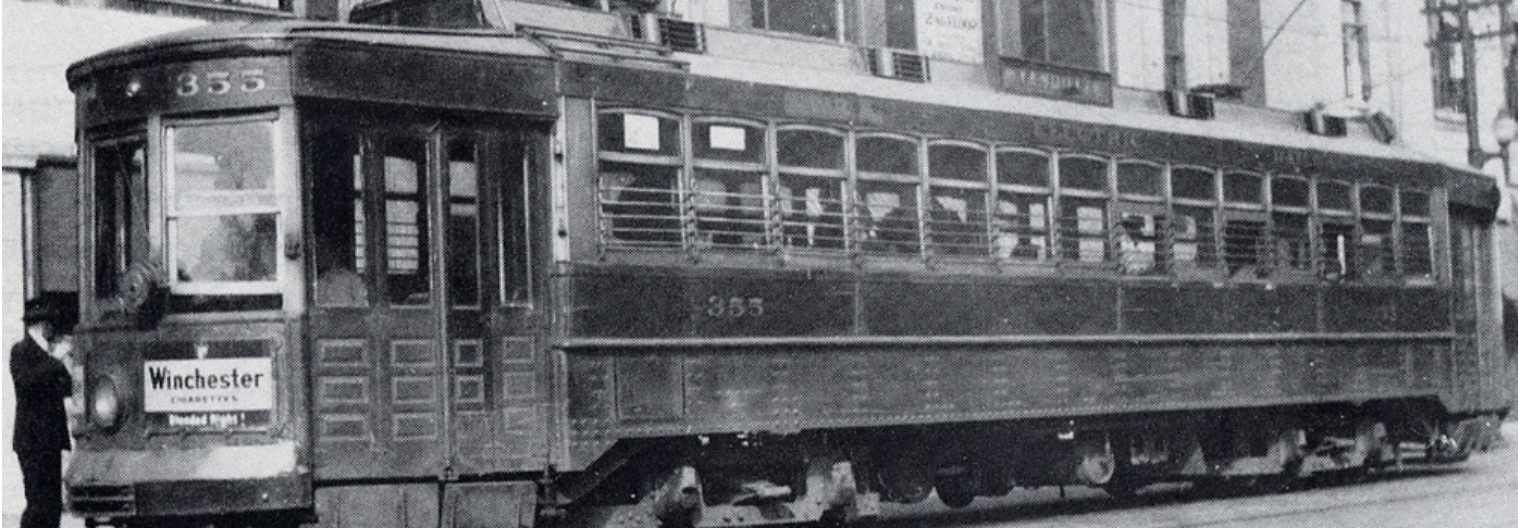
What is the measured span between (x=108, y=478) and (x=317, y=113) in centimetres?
203

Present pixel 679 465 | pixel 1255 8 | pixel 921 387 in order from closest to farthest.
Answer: pixel 679 465
pixel 921 387
pixel 1255 8

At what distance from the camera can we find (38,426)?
11.5 metres

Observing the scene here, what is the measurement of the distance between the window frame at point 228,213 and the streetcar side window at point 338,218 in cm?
16

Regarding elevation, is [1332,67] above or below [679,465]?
above

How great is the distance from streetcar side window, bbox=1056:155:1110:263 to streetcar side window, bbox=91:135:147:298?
609 cm

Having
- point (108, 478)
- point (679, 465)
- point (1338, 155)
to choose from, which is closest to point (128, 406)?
point (108, 478)

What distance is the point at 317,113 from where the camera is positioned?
32.4 feet

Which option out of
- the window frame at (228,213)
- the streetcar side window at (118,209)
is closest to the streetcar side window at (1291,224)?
the window frame at (228,213)

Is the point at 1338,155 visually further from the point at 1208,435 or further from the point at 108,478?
the point at 108,478

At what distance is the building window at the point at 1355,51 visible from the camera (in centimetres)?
2753

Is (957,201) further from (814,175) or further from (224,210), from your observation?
(224,210)

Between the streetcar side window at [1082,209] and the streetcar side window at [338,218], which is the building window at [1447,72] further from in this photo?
the streetcar side window at [338,218]

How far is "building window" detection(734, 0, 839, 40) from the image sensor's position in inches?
727

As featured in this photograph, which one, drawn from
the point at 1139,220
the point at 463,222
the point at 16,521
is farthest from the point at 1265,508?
the point at 16,521
